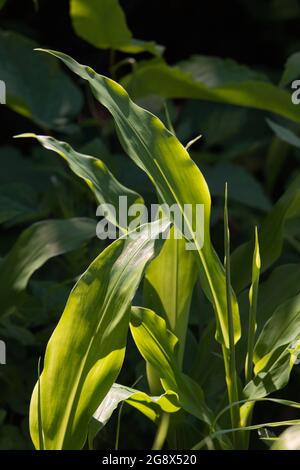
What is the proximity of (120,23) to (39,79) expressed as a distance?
8.6 inches

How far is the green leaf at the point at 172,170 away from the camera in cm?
83

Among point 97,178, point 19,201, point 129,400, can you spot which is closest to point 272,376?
point 129,400

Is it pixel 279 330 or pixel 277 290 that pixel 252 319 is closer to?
pixel 279 330

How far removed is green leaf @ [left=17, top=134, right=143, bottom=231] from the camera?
82 cm

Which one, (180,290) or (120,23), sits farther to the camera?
(120,23)

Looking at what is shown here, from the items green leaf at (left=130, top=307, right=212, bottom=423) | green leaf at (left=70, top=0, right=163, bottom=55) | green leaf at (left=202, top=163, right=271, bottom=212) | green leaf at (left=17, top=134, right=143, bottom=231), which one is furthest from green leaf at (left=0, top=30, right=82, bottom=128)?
green leaf at (left=130, top=307, right=212, bottom=423)

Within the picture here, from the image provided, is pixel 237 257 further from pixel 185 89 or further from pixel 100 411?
pixel 185 89

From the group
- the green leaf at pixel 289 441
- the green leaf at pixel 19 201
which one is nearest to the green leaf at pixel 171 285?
the green leaf at pixel 289 441

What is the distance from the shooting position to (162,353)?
83 centimetres

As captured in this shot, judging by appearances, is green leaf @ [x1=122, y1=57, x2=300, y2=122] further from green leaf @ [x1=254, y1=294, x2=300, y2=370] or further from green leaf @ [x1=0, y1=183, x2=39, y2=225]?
green leaf @ [x1=254, y1=294, x2=300, y2=370]

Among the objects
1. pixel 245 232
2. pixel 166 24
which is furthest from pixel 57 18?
pixel 245 232

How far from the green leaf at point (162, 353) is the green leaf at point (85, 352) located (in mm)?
45

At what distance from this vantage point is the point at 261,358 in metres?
0.86

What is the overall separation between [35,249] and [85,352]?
0.84ft
